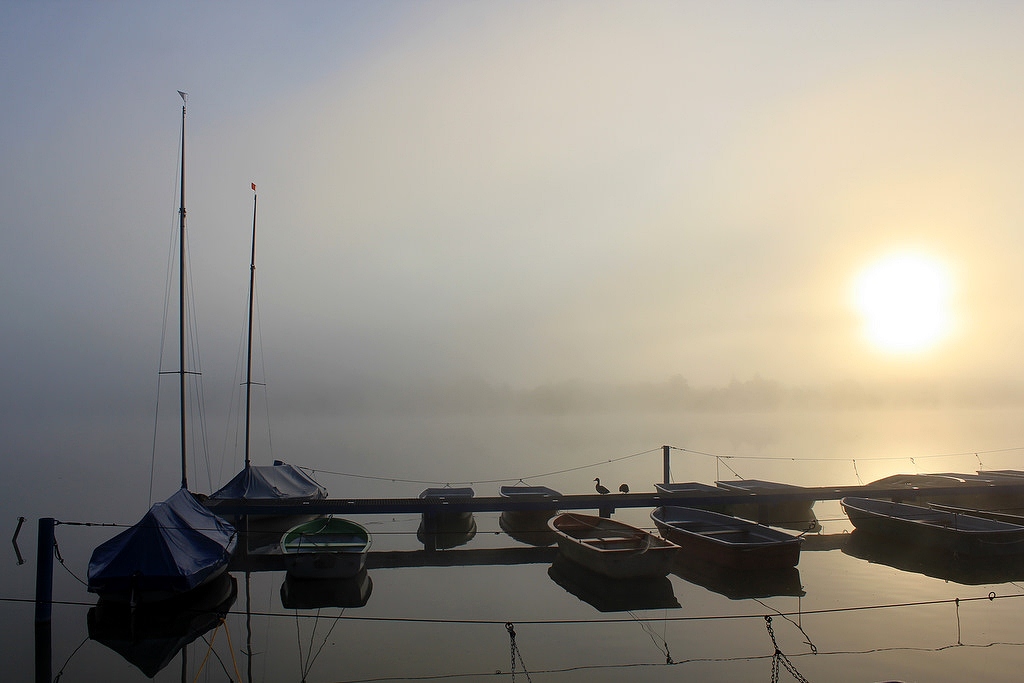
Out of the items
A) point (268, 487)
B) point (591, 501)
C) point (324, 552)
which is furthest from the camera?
point (268, 487)

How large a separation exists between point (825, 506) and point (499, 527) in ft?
49.2

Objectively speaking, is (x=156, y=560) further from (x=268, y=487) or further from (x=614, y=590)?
(x=268, y=487)

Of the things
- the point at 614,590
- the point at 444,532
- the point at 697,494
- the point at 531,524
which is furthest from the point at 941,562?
the point at 444,532

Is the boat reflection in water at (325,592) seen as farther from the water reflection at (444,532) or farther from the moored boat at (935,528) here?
the moored boat at (935,528)

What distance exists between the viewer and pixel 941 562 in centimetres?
1781

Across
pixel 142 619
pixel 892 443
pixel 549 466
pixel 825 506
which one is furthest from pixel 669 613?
pixel 892 443

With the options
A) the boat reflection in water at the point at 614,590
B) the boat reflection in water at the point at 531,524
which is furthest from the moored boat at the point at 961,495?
the boat reflection in water at the point at 614,590

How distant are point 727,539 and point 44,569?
15139mm

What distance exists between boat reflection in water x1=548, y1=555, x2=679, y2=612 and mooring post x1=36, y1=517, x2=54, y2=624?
1050 centimetres

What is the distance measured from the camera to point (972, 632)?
41.5 feet

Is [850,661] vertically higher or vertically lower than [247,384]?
lower

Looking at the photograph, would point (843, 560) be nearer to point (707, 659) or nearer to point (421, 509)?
point (707, 659)

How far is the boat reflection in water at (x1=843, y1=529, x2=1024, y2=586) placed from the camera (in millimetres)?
16531

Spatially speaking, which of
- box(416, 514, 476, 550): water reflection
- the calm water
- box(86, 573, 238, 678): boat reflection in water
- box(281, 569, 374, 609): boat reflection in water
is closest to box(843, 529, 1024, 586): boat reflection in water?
the calm water
